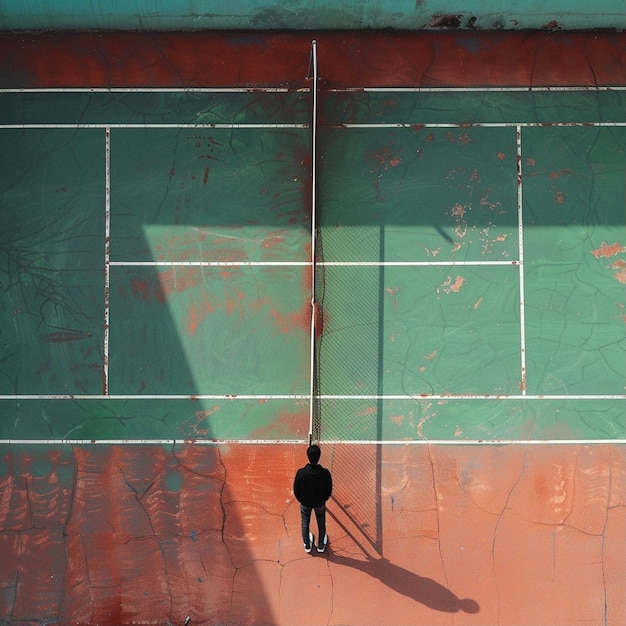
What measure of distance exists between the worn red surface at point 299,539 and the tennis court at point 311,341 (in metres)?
0.03

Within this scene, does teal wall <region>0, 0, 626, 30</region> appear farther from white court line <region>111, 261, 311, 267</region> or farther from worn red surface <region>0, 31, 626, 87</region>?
white court line <region>111, 261, 311, 267</region>

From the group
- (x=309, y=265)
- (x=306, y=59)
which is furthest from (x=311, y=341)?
(x=306, y=59)

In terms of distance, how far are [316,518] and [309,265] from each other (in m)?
3.48

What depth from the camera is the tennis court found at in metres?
8.22

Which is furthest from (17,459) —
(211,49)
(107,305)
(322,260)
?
(211,49)

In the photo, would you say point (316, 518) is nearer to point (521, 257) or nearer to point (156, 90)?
point (521, 257)

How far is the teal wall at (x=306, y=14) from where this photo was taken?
876cm

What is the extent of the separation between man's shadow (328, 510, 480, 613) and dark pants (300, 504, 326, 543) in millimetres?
492

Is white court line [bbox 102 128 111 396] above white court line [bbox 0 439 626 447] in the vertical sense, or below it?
above

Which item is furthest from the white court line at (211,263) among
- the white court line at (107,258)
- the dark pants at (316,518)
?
the dark pants at (316,518)

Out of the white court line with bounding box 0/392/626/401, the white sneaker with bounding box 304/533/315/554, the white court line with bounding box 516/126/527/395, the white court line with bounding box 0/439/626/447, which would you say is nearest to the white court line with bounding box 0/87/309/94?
the white court line with bounding box 516/126/527/395

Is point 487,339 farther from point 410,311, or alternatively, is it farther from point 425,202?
point 425,202

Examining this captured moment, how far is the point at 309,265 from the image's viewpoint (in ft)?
28.6

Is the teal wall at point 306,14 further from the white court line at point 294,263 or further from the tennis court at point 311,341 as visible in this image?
the white court line at point 294,263
